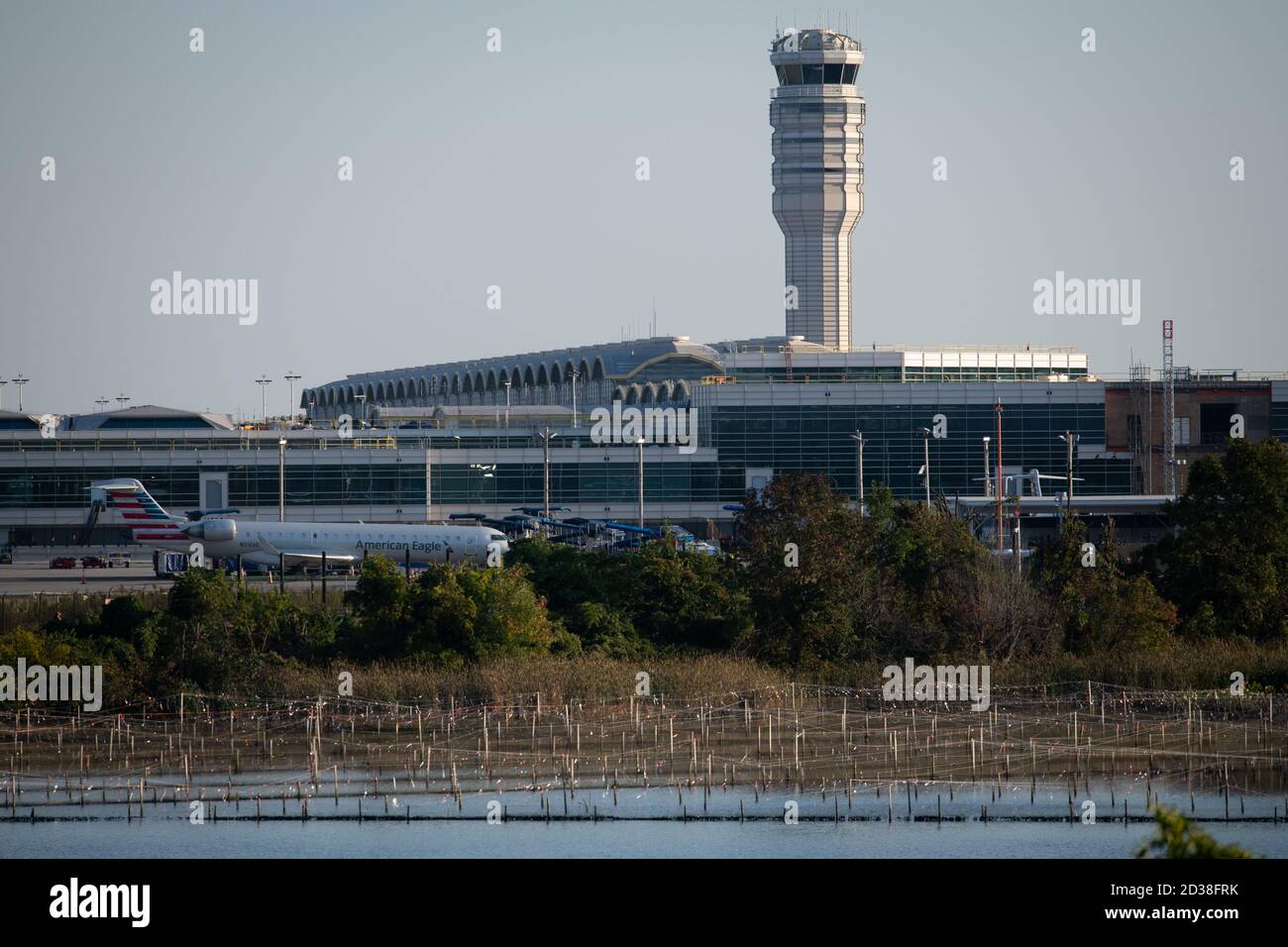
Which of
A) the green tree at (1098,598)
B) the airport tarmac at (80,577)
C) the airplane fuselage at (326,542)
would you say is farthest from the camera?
the airplane fuselage at (326,542)

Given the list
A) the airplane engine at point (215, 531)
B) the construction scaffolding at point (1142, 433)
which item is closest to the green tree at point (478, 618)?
the airplane engine at point (215, 531)

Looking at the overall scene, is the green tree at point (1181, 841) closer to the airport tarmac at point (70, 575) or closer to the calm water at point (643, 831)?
the calm water at point (643, 831)

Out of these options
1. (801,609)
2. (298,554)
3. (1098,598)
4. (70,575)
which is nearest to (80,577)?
(70,575)

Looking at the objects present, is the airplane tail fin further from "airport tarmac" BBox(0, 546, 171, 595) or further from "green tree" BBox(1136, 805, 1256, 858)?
"green tree" BBox(1136, 805, 1256, 858)

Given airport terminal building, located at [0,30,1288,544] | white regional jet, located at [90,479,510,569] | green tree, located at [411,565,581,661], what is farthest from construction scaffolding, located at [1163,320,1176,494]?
green tree, located at [411,565,581,661]

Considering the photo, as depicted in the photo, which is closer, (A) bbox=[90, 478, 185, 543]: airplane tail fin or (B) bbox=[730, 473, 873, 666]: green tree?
(B) bbox=[730, 473, 873, 666]: green tree

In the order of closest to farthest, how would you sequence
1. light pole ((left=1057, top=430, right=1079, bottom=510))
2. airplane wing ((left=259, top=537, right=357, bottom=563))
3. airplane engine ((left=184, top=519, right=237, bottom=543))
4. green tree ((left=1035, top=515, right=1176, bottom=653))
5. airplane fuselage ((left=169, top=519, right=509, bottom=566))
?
green tree ((left=1035, top=515, right=1176, bottom=653)), light pole ((left=1057, top=430, right=1079, bottom=510)), airplane engine ((left=184, top=519, right=237, bottom=543)), airplane fuselage ((left=169, top=519, right=509, bottom=566)), airplane wing ((left=259, top=537, right=357, bottom=563))

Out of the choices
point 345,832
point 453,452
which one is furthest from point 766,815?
point 453,452
